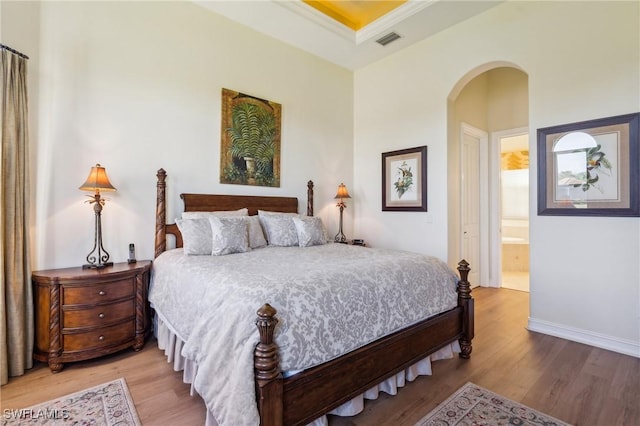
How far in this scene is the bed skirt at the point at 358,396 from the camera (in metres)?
1.81

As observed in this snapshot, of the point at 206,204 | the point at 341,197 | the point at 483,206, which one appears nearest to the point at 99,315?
the point at 206,204

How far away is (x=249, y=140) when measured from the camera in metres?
3.88

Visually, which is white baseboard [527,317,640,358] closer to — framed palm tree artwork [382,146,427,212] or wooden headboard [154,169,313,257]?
framed palm tree artwork [382,146,427,212]

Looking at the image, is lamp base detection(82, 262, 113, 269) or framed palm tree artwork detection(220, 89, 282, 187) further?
framed palm tree artwork detection(220, 89, 282, 187)

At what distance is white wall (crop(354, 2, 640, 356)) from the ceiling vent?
1.11ft

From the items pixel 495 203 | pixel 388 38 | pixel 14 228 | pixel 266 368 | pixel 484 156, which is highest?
pixel 388 38

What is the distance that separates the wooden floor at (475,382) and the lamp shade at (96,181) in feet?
4.65

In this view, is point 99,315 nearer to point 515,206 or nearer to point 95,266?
point 95,266

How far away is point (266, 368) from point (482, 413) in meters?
1.42

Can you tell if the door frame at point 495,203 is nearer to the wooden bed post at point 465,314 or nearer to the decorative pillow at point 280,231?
the wooden bed post at point 465,314

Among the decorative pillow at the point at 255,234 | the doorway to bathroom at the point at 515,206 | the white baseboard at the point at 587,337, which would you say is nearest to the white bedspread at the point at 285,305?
the decorative pillow at the point at 255,234

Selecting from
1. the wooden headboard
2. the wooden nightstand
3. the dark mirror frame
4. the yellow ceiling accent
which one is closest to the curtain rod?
the wooden headboard

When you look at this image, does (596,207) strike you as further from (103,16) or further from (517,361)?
(103,16)

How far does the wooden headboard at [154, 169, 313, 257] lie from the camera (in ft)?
10.4
